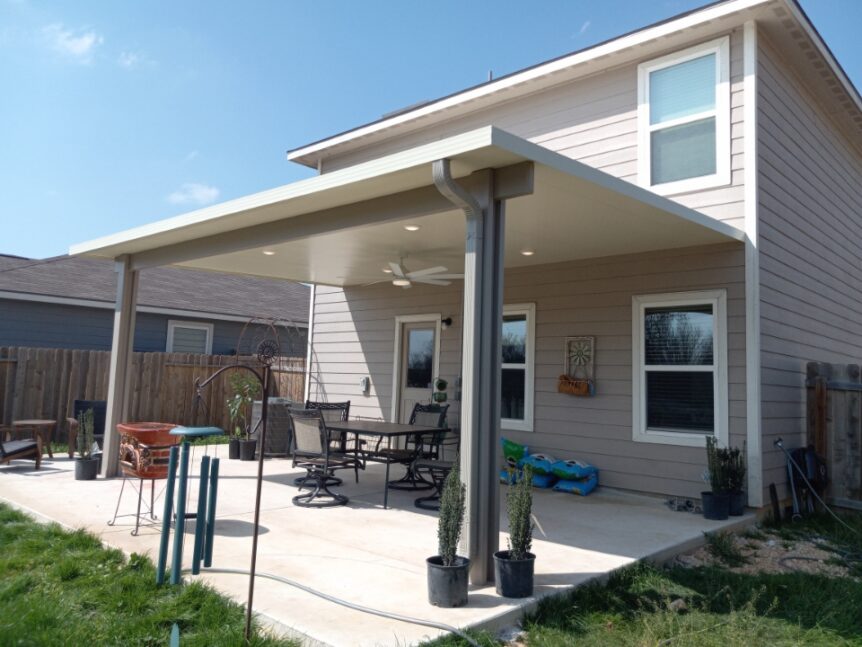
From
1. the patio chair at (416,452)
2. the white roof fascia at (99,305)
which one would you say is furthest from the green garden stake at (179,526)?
the white roof fascia at (99,305)

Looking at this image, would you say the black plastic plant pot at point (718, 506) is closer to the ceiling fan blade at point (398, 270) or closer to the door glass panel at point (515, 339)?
the door glass panel at point (515, 339)

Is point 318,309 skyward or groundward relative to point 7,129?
groundward

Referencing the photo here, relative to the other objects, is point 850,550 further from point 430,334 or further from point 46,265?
point 46,265

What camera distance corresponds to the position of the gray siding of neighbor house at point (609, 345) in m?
5.85

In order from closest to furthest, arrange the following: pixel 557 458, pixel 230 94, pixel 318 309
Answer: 1. pixel 557 458
2. pixel 318 309
3. pixel 230 94

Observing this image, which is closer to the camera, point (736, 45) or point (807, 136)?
point (736, 45)

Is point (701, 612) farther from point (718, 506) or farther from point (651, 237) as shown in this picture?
point (651, 237)

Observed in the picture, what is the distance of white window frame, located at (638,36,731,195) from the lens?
Result: 238 inches

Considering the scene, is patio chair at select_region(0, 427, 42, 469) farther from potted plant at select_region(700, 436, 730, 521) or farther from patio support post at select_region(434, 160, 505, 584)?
potted plant at select_region(700, 436, 730, 521)

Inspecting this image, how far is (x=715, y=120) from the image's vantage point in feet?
20.2

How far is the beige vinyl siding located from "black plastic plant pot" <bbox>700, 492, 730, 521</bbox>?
2.46 meters

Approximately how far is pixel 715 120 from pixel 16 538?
6.78m

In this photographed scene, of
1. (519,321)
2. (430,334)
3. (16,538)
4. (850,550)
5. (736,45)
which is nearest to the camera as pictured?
(16,538)

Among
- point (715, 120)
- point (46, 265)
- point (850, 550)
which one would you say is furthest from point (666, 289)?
point (46, 265)
